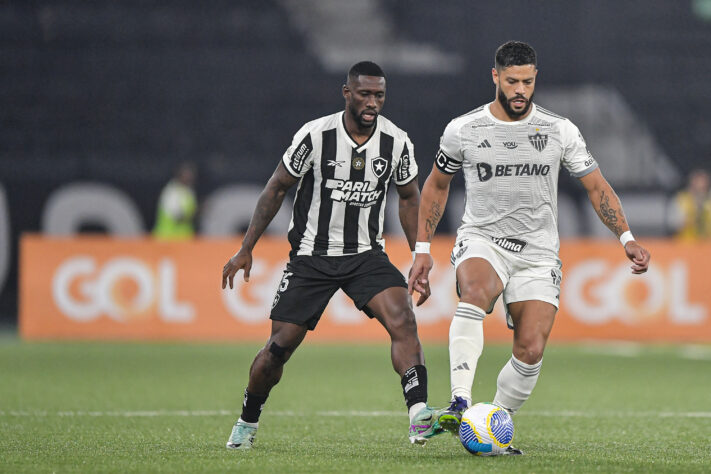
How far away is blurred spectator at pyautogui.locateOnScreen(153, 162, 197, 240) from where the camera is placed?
17094 mm

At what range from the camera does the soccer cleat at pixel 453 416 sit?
19.1 ft

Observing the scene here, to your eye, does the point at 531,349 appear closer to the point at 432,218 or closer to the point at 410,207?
the point at 432,218

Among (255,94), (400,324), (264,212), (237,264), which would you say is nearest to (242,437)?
(237,264)

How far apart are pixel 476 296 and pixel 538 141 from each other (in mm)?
885

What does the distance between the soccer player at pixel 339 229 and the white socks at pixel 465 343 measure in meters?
0.26

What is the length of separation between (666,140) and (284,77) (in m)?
5.99

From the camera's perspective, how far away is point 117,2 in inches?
707

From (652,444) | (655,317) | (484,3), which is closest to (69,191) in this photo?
(484,3)

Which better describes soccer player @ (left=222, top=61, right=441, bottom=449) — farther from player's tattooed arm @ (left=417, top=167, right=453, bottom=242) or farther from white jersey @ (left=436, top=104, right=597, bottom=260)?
white jersey @ (left=436, top=104, right=597, bottom=260)

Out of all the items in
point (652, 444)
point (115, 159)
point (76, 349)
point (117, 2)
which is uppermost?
point (117, 2)

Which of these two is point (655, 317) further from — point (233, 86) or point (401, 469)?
point (401, 469)

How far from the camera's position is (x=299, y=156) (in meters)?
6.45

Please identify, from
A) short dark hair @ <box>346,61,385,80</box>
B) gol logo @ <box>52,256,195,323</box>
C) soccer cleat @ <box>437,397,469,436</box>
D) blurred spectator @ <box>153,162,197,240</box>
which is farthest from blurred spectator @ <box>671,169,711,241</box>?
soccer cleat @ <box>437,397,469,436</box>

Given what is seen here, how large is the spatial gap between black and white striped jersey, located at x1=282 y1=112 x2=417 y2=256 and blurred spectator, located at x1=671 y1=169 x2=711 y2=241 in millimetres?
12088
